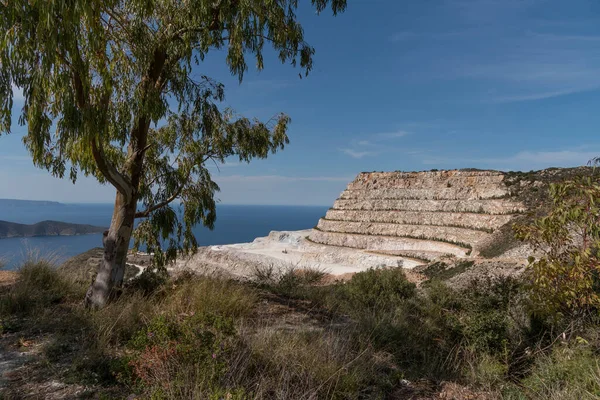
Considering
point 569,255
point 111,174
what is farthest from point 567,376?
point 111,174

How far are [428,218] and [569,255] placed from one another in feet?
99.1

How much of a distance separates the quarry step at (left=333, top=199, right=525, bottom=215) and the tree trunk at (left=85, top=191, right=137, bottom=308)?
1212 inches

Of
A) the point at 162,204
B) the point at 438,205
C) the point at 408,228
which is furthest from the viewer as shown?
the point at 438,205

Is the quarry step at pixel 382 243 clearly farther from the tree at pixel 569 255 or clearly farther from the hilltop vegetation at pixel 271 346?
the tree at pixel 569 255

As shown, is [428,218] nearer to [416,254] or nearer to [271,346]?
[416,254]

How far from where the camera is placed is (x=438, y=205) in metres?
35.7

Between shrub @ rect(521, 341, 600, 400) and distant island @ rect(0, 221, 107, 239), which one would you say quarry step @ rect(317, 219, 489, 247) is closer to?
shrub @ rect(521, 341, 600, 400)

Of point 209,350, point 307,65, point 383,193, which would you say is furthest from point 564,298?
point 383,193

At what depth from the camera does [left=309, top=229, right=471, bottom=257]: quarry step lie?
29984 millimetres

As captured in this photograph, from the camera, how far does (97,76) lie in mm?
5879

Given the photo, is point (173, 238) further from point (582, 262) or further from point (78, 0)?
point (582, 262)

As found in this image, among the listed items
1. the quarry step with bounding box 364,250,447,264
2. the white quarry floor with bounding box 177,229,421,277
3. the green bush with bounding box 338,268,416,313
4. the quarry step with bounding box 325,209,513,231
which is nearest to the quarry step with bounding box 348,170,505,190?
the quarry step with bounding box 325,209,513,231

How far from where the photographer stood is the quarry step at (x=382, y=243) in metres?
30.0

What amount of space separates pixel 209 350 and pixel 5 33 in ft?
12.4
